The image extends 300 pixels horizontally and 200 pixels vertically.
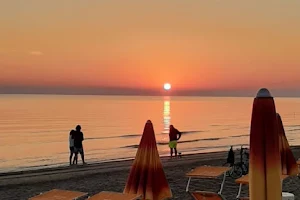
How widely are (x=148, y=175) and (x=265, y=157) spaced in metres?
3.81

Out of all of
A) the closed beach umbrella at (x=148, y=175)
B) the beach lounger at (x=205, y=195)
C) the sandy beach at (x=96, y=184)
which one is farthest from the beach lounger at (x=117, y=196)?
the sandy beach at (x=96, y=184)

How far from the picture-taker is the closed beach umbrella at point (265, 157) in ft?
8.10

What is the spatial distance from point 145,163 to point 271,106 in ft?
12.9

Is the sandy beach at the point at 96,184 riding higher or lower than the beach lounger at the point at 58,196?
lower

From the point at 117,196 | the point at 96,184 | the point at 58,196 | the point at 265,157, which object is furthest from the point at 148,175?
the point at 96,184

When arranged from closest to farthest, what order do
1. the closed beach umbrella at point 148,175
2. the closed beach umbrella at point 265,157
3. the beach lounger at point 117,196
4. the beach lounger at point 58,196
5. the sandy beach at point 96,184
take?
the closed beach umbrella at point 265,157 < the beach lounger at point 117,196 < the closed beach umbrella at point 148,175 < the beach lounger at point 58,196 < the sandy beach at point 96,184

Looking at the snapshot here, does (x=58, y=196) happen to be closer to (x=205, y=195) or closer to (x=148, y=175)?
(x=148, y=175)

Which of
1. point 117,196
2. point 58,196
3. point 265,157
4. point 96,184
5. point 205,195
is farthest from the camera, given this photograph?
Answer: point 96,184

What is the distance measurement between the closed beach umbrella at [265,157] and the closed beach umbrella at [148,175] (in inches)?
146

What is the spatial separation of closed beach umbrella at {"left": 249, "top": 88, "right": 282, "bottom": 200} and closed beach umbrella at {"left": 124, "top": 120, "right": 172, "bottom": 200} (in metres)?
3.70

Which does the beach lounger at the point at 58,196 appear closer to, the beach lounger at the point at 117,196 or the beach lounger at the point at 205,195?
the beach lounger at the point at 117,196

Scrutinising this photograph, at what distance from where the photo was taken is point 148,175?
241 inches

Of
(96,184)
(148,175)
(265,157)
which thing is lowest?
(96,184)

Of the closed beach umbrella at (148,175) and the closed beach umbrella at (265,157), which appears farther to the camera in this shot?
the closed beach umbrella at (148,175)
